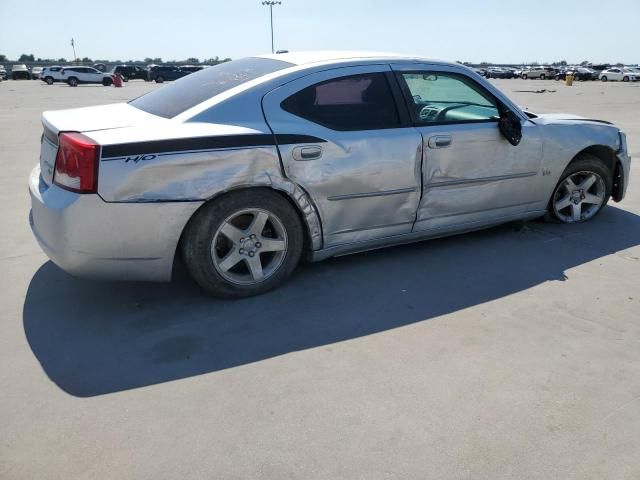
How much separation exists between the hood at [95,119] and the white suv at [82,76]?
42.4m

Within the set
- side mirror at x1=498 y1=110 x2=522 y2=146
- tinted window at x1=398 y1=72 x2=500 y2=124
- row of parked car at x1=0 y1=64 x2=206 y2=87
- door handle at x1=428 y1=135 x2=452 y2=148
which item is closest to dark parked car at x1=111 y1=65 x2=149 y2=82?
row of parked car at x1=0 y1=64 x2=206 y2=87

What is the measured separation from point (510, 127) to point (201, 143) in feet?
7.78

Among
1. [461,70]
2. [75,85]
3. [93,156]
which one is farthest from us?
[75,85]

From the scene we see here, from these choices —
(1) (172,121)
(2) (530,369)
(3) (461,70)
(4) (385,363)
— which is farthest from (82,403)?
(3) (461,70)

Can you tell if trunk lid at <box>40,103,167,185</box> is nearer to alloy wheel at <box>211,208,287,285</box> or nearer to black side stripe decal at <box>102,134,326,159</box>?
black side stripe decal at <box>102,134,326,159</box>

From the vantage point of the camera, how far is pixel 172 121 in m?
3.08

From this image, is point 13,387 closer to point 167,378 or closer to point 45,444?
point 45,444

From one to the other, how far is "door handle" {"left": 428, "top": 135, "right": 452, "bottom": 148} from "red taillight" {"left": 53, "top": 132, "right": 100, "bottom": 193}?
7.12 ft

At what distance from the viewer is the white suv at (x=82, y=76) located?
41156 millimetres

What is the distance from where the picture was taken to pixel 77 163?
2.79m

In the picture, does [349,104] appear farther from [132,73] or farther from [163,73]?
[132,73]

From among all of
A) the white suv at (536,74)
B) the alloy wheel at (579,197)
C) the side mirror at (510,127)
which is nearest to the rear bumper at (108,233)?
the side mirror at (510,127)

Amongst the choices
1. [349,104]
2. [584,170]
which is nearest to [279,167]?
[349,104]

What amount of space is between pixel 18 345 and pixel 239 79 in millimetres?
2039
